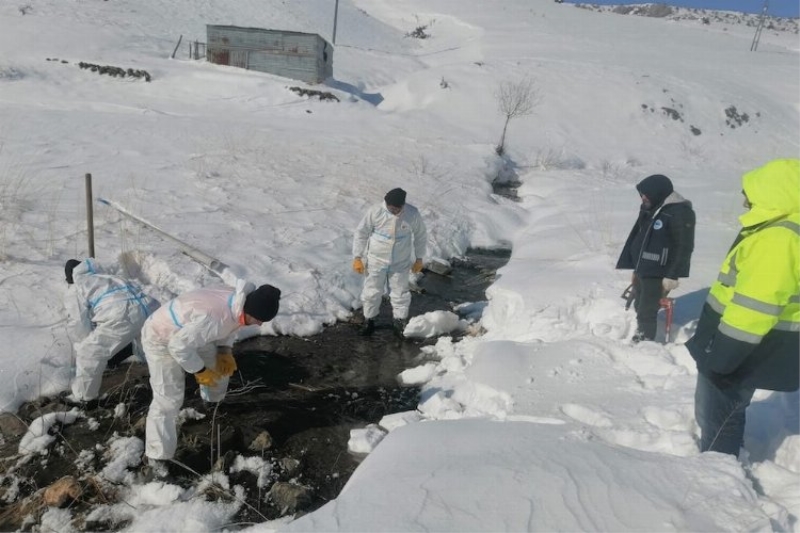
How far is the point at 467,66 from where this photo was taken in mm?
23422

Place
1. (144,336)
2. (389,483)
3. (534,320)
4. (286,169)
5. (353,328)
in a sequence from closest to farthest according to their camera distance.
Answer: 1. (389,483)
2. (144,336)
3. (534,320)
4. (353,328)
5. (286,169)

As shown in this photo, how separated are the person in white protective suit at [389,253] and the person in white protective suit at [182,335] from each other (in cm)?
216

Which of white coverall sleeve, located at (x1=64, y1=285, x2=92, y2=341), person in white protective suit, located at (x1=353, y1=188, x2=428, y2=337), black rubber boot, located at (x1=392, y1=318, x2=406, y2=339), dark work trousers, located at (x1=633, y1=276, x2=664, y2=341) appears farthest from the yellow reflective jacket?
white coverall sleeve, located at (x1=64, y1=285, x2=92, y2=341)

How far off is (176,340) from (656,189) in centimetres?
374

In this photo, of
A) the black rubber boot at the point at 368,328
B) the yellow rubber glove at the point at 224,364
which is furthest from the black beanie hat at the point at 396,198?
the yellow rubber glove at the point at 224,364

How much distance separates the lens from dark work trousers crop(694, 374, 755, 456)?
259cm

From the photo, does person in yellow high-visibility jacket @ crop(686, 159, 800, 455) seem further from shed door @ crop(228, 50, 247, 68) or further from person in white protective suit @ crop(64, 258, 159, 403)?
shed door @ crop(228, 50, 247, 68)

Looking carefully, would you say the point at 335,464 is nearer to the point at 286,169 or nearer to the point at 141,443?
the point at 141,443

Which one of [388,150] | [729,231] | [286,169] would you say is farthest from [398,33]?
[729,231]

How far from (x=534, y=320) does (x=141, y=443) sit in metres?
3.76

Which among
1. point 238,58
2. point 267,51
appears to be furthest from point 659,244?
point 238,58

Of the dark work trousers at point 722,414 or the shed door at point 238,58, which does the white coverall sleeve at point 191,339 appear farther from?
the shed door at point 238,58

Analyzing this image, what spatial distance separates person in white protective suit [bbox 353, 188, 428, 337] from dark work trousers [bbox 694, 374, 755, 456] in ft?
10.9

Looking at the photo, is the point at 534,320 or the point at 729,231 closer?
the point at 534,320
